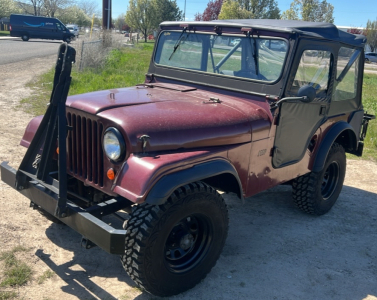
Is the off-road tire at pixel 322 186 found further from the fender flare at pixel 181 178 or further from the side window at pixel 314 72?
the fender flare at pixel 181 178

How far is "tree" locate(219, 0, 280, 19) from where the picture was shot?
41500 mm

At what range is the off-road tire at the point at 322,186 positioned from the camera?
4453 millimetres

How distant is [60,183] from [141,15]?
165 ft

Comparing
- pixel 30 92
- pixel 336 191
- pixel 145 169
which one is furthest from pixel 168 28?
pixel 30 92

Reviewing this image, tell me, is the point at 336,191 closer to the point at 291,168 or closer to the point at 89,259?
the point at 291,168

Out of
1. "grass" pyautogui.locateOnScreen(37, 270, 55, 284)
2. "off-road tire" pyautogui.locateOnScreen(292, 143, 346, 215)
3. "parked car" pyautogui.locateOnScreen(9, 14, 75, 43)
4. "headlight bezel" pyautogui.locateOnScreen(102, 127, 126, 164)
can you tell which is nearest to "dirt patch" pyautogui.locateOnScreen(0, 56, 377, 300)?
"grass" pyautogui.locateOnScreen(37, 270, 55, 284)

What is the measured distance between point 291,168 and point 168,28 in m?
1.95

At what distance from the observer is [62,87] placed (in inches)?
110

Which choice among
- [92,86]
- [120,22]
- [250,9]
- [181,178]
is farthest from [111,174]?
[120,22]

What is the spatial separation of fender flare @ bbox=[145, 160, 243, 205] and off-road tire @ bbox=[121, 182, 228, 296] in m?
0.14

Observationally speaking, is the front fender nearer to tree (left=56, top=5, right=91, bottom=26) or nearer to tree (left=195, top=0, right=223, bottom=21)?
tree (left=195, top=0, right=223, bottom=21)

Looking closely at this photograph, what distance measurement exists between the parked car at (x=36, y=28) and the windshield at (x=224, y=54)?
29.0 meters

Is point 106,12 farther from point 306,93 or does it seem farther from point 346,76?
point 306,93

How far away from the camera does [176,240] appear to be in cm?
305
